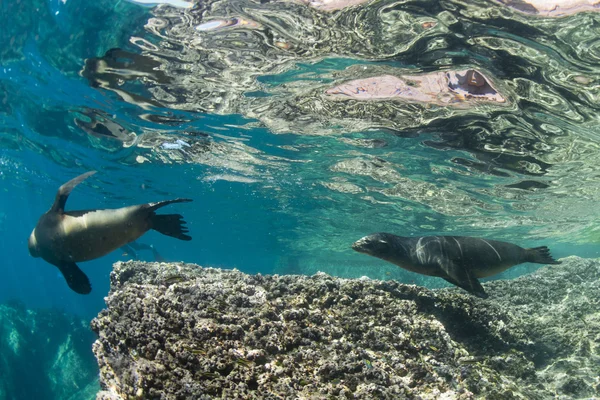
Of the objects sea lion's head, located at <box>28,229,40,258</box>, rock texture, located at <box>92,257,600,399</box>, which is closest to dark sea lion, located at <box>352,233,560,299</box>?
rock texture, located at <box>92,257,600,399</box>

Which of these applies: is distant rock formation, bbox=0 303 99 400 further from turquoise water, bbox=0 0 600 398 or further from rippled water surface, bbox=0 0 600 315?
rippled water surface, bbox=0 0 600 315

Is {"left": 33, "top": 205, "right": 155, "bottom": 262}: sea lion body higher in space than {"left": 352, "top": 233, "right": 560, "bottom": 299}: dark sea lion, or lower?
higher

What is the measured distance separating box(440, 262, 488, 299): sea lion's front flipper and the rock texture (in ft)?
0.83

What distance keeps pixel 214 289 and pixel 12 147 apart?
70.7ft

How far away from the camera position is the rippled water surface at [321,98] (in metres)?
7.20

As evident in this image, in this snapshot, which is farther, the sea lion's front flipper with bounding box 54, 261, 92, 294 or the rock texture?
the sea lion's front flipper with bounding box 54, 261, 92, 294

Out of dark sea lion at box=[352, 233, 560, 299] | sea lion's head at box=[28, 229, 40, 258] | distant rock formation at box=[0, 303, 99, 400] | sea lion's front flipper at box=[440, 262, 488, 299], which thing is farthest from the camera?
distant rock formation at box=[0, 303, 99, 400]

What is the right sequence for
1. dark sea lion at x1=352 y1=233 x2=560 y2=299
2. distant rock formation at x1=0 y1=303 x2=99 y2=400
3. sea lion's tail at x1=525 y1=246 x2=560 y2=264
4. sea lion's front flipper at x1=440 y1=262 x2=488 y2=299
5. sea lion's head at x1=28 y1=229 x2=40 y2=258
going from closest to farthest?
1. sea lion's head at x1=28 y1=229 x2=40 y2=258
2. sea lion's front flipper at x1=440 y1=262 x2=488 y2=299
3. dark sea lion at x1=352 y1=233 x2=560 y2=299
4. sea lion's tail at x1=525 y1=246 x2=560 y2=264
5. distant rock formation at x1=0 y1=303 x2=99 y2=400

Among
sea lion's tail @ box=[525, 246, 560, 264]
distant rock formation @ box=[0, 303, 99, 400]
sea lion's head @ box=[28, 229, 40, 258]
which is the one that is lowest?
distant rock formation @ box=[0, 303, 99, 400]

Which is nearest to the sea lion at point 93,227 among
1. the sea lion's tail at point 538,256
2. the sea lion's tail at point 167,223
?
the sea lion's tail at point 167,223

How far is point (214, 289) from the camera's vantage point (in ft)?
15.0

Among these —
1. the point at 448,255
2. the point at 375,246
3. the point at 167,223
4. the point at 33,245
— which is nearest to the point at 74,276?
the point at 33,245

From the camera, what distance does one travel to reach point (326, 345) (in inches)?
149

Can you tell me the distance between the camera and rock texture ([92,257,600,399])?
3.08 m
